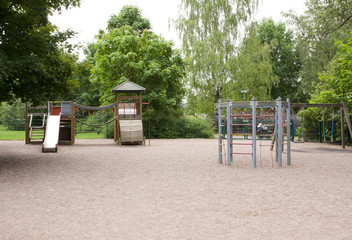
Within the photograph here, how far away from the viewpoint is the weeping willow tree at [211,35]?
32156 mm

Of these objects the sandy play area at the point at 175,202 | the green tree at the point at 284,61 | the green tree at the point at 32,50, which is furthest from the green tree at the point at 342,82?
the green tree at the point at 284,61

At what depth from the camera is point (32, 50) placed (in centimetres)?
1179

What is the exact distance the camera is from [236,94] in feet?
116

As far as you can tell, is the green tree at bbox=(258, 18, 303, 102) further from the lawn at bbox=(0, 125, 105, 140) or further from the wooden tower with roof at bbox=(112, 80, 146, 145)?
the wooden tower with roof at bbox=(112, 80, 146, 145)

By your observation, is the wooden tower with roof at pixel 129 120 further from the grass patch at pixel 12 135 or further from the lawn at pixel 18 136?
the grass patch at pixel 12 135

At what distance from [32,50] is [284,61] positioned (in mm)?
39175

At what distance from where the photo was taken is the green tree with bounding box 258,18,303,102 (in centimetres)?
4556

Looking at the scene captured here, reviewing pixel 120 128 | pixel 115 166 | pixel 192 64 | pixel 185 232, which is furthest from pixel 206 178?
pixel 192 64

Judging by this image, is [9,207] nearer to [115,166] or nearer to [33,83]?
[115,166]

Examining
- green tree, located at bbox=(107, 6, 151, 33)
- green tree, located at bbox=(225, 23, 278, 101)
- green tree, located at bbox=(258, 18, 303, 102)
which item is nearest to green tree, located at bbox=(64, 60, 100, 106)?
green tree, located at bbox=(107, 6, 151, 33)

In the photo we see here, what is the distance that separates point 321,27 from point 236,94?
15261 mm

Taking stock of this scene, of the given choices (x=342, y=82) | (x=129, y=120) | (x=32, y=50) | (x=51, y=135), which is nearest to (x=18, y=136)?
(x=129, y=120)

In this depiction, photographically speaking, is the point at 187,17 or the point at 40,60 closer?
the point at 40,60

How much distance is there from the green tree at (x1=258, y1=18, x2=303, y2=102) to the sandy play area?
3584 cm
